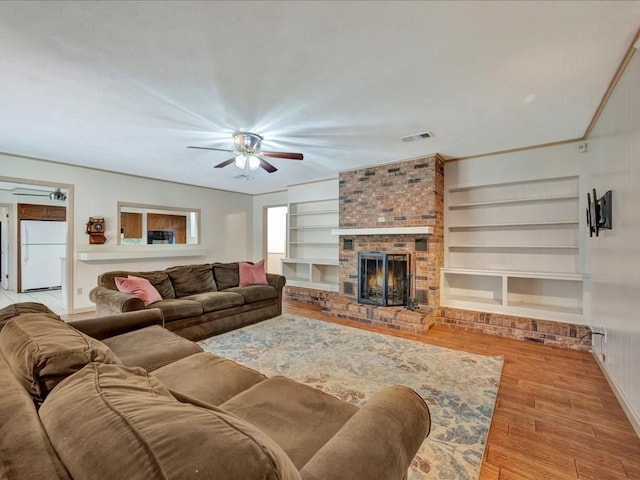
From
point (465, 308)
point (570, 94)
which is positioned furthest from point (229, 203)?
point (570, 94)

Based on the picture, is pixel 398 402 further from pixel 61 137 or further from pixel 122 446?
pixel 61 137

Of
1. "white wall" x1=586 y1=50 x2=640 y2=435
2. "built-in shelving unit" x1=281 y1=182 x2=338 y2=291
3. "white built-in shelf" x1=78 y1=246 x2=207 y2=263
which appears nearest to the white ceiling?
"white wall" x1=586 y1=50 x2=640 y2=435

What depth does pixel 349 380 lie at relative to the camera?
2555 millimetres

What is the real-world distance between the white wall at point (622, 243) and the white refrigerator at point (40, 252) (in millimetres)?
9306

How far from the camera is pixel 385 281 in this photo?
4516mm

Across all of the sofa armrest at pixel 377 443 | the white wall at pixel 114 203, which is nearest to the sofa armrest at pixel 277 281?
the white wall at pixel 114 203

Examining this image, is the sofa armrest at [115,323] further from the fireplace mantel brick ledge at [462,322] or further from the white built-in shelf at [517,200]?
the white built-in shelf at [517,200]

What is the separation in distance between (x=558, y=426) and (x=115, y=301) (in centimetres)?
390

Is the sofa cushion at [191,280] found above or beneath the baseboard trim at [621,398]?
above

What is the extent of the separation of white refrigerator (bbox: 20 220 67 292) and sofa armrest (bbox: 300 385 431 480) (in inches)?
326

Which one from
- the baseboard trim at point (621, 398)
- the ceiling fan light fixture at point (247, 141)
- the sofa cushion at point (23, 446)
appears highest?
the ceiling fan light fixture at point (247, 141)

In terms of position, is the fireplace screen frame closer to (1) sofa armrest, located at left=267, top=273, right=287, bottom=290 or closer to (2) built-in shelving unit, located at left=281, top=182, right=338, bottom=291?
(2) built-in shelving unit, located at left=281, top=182, right=338, bottom=291

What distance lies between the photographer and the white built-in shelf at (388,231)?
13.5 ft

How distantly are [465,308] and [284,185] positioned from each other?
13.9 ft
